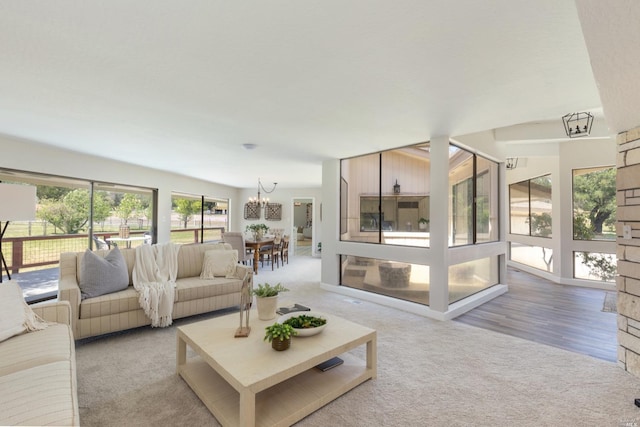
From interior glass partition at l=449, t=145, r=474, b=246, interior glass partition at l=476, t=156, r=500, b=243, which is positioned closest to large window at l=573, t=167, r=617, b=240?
interior glass partition at l=476, t=156, r=500, b=243

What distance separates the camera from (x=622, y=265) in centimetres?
210

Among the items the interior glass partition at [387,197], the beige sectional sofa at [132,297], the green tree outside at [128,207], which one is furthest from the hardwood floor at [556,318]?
the green tree outside at [128,207]

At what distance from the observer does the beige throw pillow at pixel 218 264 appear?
3846 millimetres

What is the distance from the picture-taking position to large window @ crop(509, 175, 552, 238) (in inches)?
248

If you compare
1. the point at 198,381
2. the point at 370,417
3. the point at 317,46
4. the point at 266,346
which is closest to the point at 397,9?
the point at 317,46

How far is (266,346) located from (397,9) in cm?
216

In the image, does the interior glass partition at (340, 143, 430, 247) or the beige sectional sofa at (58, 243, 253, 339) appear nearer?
the beige sectional sofa at (58, 243, 253, 339)

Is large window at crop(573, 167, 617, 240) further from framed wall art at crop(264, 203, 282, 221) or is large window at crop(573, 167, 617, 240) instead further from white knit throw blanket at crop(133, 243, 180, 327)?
framed wall art at crop(264, 203, 282, 221)

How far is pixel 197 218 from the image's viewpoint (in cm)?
832

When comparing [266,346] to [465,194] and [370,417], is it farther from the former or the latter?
[465,194]

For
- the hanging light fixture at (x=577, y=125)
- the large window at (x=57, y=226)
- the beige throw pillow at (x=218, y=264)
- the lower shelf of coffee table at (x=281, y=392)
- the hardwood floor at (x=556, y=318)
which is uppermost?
the hanging light fixture at (x=577, y=125)

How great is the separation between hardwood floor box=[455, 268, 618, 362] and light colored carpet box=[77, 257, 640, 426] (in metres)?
0.30

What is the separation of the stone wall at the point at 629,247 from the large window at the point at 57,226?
669cm

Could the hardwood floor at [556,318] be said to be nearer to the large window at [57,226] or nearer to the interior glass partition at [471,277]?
the interior glass partition at [471,277]
